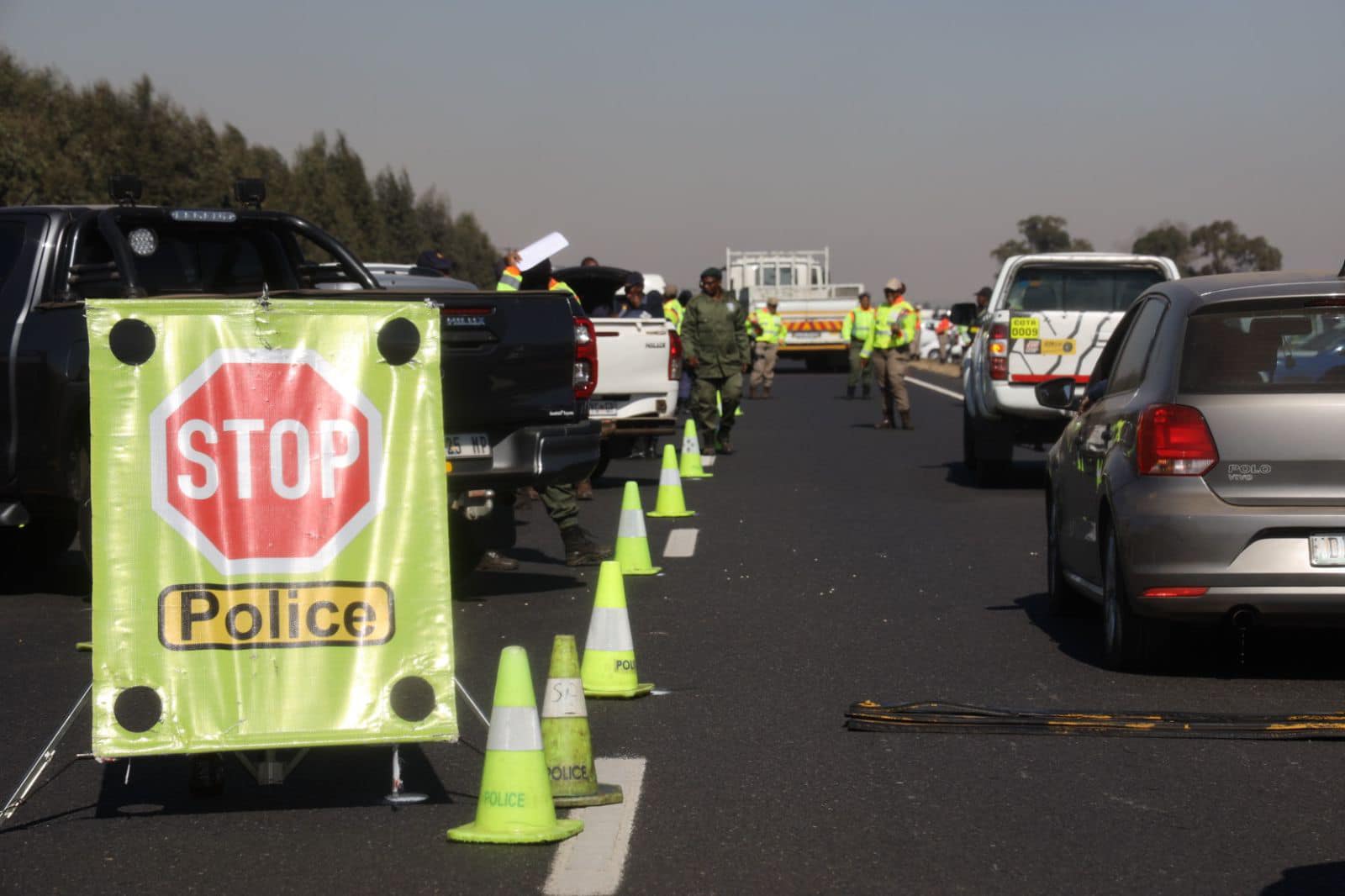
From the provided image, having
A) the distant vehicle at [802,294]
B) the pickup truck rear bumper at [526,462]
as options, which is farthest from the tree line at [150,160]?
the pickup truck rear bumper at [526,462]

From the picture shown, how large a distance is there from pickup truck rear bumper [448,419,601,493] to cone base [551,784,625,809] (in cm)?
417

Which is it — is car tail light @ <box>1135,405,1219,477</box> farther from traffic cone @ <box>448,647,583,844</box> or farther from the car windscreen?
the car windscreen

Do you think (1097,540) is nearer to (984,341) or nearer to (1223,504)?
(1223,504)

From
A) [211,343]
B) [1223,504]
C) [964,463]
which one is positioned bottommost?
[964,463]

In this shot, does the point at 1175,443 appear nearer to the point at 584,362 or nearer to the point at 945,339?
the point at 584,362

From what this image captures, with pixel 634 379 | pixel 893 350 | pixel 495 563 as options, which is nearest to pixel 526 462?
pixel 495 563

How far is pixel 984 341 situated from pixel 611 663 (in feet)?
35.3

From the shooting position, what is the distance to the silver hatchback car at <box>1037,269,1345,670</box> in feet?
26.2

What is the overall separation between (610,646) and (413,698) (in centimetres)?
201

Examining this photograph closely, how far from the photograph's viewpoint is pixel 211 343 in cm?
614

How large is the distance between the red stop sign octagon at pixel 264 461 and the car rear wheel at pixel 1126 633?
343 centimetres

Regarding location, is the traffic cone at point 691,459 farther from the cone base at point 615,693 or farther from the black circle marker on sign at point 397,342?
the black circle marker on sign at point 397,342

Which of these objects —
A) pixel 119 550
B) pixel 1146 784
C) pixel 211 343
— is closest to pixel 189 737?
pixel 119 550

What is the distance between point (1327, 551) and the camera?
7977mm
